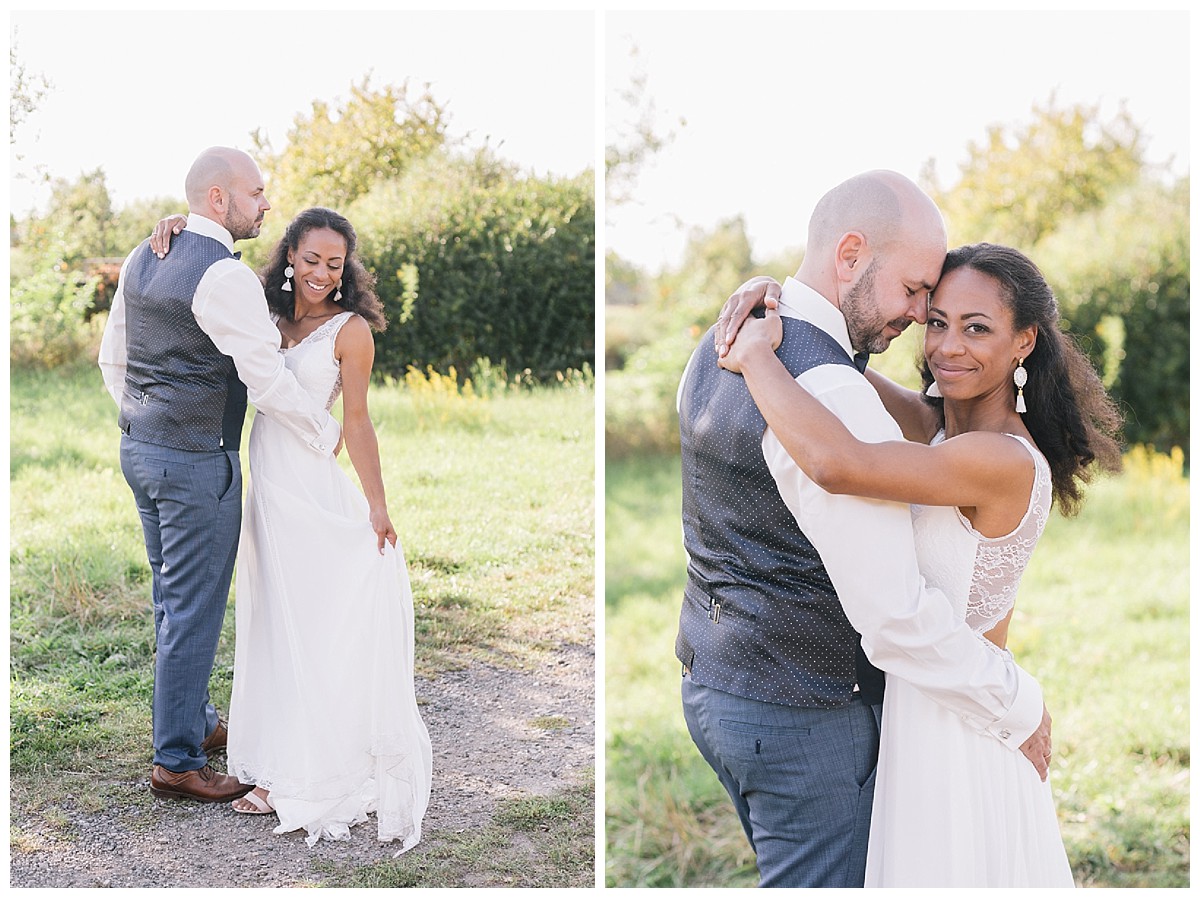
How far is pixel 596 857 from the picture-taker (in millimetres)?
3211

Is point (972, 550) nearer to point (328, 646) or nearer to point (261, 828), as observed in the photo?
point (328, 646)

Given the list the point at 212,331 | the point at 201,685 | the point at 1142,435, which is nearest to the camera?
the point at 212,331

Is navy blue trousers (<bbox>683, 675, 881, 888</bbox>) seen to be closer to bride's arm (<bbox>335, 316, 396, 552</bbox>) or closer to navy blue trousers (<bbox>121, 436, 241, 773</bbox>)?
bride's arm (<bbox>335, 316, 396, 552</bbox>)

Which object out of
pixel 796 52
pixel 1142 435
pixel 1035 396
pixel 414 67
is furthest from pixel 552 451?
pixel 1142 435

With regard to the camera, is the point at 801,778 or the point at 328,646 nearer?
the point at 801,778

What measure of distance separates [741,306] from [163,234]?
1.73m

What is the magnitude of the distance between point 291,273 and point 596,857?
1.88 meters

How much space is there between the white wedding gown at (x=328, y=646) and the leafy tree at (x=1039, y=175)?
5123 millimetres

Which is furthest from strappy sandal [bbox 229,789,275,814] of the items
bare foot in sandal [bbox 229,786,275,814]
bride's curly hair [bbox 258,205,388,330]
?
bride's curly hair [bbox 258,205,388,330]

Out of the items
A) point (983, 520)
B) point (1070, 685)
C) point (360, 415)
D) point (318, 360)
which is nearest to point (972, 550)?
point (983, 520)

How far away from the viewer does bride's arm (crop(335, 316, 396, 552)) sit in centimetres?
299

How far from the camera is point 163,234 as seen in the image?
2.97 metres

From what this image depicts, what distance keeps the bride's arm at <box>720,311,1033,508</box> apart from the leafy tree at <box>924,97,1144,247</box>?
5.37 metres

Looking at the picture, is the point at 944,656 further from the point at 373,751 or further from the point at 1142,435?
the point at 1142,435
